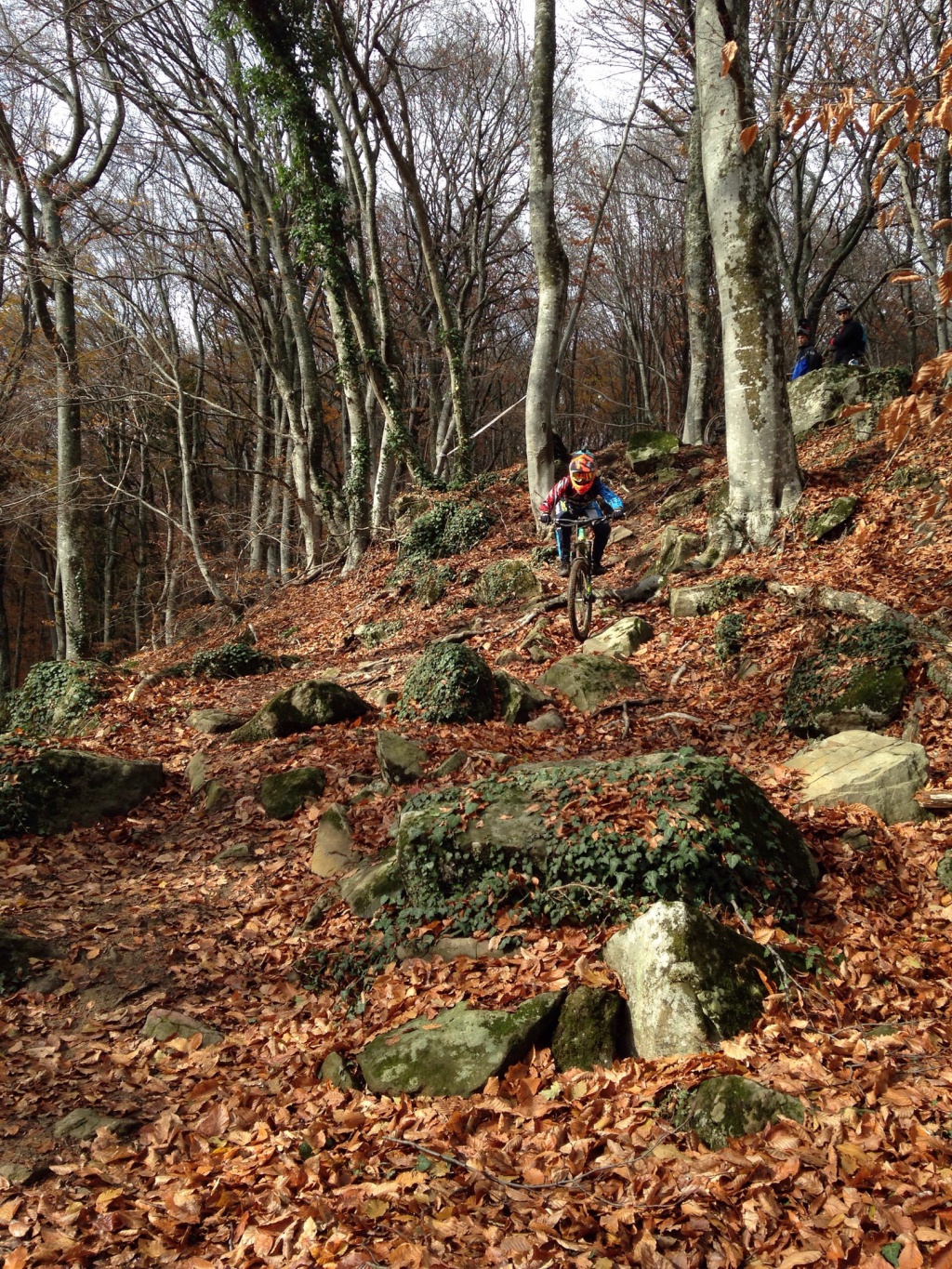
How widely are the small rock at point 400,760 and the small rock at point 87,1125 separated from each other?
3.72 meters

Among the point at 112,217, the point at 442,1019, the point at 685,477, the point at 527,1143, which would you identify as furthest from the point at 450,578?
the point at 112,217

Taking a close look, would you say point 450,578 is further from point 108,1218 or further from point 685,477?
point 108,1218

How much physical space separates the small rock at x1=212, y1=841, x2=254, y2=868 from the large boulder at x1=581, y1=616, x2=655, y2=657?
4466 millimetres

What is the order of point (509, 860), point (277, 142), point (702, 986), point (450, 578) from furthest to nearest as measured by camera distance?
point (277, 142), point (450, 578), point (509, 860), point (702, 986)

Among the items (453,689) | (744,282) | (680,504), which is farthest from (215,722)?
(744,282)

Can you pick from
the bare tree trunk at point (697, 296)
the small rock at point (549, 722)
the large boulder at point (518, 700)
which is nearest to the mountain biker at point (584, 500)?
the large boulder at point (518, 700)

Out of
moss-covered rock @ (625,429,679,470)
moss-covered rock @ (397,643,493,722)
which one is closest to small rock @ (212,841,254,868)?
moss-covered rock @ (397,643,493,722)

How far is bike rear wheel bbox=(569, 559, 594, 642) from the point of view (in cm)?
923

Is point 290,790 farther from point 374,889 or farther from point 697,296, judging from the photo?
point 697,296

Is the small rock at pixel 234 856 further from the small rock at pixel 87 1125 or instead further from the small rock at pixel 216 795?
the small rock at pixel 87 1125

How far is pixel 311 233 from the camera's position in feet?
48.3

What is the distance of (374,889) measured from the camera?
5680 millimetres

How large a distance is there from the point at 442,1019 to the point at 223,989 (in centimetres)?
178

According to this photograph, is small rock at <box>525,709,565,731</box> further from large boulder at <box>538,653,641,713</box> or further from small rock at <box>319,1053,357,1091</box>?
small rock at <box>319,1053,357,1091</box>
